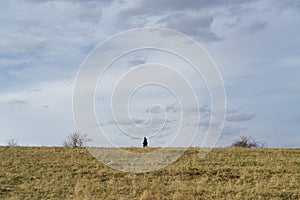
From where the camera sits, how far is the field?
27.0 metres

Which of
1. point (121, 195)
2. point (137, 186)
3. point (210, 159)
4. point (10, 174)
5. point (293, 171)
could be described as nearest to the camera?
point (121, 195)

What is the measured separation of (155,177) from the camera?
A: 31859 millimetres

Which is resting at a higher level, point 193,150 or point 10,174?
point 193,150

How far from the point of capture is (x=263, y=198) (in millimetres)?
26422

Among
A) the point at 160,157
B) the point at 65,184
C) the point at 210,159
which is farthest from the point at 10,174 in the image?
the point at 210,159

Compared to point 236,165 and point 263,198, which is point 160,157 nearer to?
point 236,165

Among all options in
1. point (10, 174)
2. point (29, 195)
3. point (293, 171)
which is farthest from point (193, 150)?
point (29, 195)

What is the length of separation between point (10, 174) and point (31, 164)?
11.8 ft

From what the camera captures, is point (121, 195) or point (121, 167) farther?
point (121, 167)

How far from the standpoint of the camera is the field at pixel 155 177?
27016 millimetres

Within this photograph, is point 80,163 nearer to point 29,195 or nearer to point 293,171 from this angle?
point 29,195

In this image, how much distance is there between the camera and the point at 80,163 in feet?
119

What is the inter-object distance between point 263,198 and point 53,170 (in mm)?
14158

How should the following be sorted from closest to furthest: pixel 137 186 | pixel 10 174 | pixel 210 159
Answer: pixel 137 186
pixel 10 174
pixel 210 159
